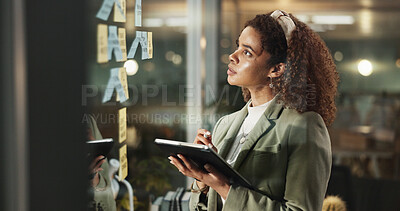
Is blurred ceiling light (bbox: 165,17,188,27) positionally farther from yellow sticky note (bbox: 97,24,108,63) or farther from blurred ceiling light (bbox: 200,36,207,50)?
yellow sticky note (bbox: 97,24,108,63)

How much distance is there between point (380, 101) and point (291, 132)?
0.36m

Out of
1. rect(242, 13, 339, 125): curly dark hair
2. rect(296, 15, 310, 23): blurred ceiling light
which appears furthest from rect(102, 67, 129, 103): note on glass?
rect(296, 15, 310, 23): blurred ceiling light

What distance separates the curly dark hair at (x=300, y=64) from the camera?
1.36 m

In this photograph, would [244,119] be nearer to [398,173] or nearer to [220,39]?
[220,39]

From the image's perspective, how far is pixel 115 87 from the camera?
1497 millimetres

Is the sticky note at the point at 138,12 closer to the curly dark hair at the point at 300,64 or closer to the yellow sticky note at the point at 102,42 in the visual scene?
the yellow sticky note at the point at 102,42

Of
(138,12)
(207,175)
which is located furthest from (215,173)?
(138,12)

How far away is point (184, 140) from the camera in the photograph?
150 centimetres

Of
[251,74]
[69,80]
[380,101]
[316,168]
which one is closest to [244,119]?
[251,74]

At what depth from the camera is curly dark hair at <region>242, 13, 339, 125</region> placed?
1.36 meters

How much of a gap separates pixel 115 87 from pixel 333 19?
75 cm

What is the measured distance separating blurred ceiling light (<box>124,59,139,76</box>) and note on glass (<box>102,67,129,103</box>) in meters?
0.02

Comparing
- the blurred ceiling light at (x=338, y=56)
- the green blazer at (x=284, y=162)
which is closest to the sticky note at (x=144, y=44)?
the green blazer at (x=284, y=162)

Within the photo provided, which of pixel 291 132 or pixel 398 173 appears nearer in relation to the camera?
pixel 291 132
